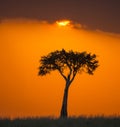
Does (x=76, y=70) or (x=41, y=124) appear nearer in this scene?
(x=41, y=124)

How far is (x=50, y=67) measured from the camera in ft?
247

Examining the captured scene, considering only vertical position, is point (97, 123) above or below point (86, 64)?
below

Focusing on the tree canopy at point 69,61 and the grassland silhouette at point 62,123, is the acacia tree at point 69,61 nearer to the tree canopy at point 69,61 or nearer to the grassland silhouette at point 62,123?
the tree canopy at point 69,61

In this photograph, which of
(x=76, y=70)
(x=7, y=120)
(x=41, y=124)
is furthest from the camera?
(x=76, y=70)

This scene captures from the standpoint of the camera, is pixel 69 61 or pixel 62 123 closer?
pixel 62 123

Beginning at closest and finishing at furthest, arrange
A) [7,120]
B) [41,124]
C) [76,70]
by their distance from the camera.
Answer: [41,124], [7,120], [76,70]

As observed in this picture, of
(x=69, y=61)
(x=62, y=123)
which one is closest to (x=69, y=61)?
(x=69, y=61)

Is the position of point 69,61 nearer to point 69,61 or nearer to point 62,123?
point 69,61

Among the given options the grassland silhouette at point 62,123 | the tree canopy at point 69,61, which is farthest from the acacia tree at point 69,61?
the grassland silhouette at point 62,123

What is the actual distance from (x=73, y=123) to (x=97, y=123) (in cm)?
174

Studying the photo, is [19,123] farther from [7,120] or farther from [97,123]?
[97,123]

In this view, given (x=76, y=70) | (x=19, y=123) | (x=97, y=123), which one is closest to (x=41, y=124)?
(x=19, y=123)

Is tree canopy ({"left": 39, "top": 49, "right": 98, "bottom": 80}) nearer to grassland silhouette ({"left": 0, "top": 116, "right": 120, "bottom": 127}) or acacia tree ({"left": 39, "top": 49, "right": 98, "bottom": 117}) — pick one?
acacia tree ({"left": 39, "top": 49, "right": 98, "bottom": 117})

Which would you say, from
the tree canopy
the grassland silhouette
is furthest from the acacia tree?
the grassland silhouette
